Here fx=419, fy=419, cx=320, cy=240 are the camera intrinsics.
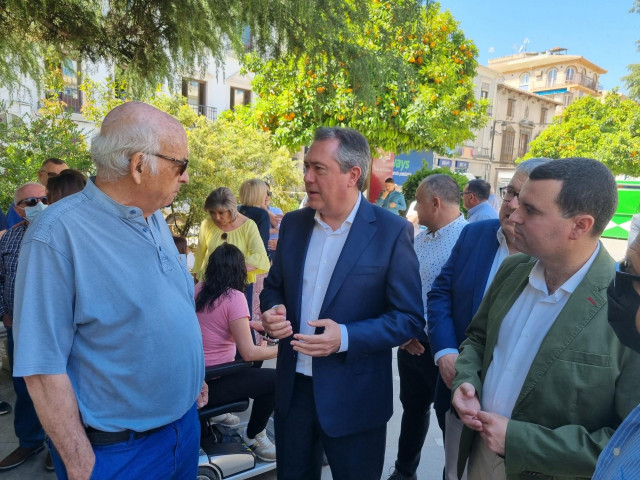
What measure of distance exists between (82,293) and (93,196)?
0.33m

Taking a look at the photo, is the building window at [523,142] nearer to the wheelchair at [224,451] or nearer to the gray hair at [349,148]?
the gray hair at [349,148]

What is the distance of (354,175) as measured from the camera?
6.31 ft

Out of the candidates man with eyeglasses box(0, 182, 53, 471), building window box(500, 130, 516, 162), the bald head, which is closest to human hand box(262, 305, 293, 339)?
the bald head

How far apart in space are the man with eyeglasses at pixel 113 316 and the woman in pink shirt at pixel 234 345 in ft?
3.46

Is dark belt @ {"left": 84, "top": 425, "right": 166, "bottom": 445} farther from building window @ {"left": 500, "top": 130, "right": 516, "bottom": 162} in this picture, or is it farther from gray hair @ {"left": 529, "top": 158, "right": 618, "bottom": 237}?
building window @ {"left": 500, "top": 130, "right": 516, "bottom": 162}

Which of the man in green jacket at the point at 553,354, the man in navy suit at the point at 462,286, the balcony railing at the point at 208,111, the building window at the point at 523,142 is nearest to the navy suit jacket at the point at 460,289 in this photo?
the man in navy suit at the point at 462,286

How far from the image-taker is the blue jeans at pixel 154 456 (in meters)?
1.39

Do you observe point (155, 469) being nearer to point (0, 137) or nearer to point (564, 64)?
point (0, 137)

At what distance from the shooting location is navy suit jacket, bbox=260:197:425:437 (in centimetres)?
177

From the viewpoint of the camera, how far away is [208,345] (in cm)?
269

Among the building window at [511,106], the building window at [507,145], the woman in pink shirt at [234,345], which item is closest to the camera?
the woman in pink shirt at [234,345]

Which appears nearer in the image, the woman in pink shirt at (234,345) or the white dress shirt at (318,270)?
the white dress shirt at (318,270)

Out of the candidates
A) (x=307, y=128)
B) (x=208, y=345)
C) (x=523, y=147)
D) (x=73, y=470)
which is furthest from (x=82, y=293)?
(x=523, y=147)

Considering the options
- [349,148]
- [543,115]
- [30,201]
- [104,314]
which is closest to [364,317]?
[349,148]
